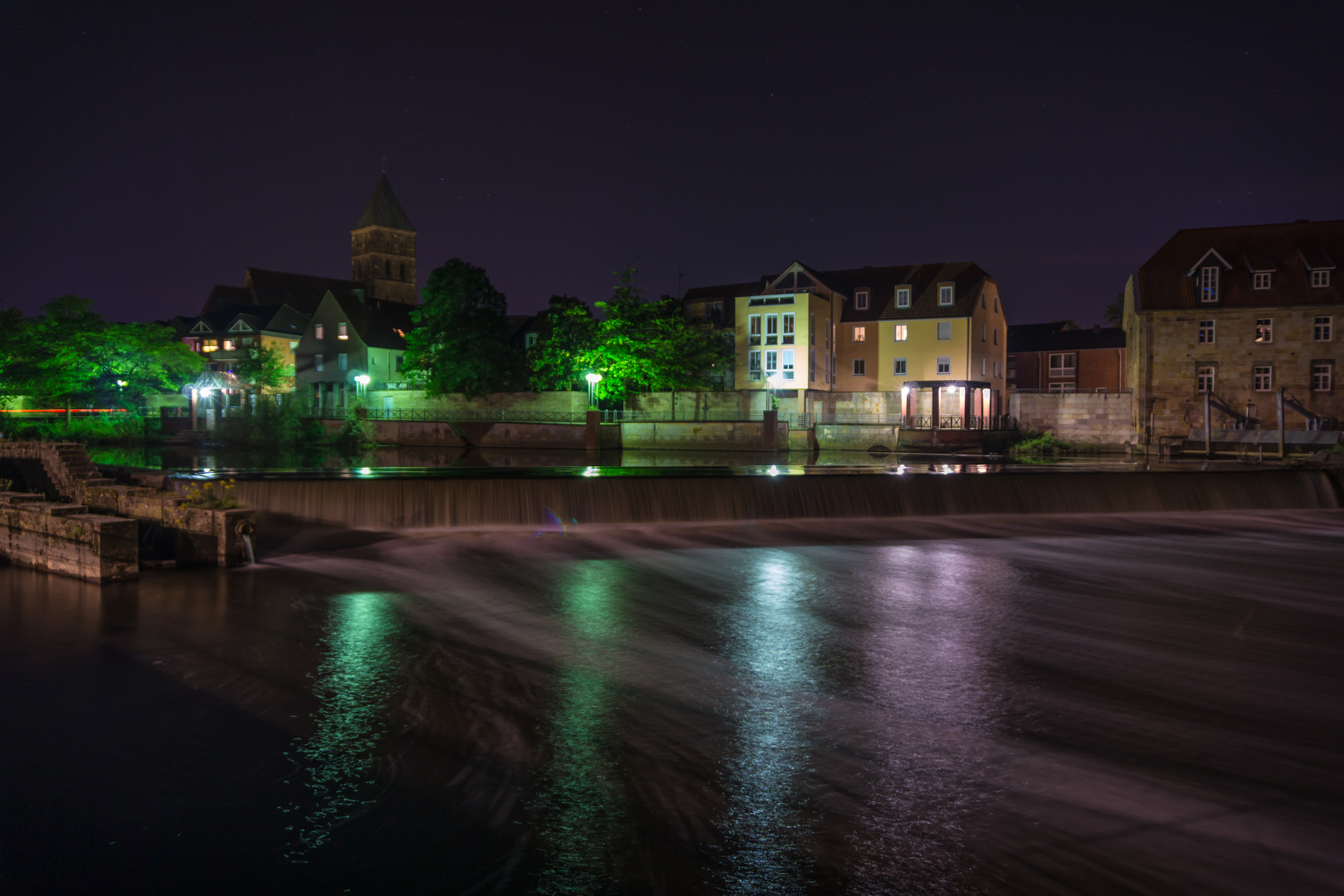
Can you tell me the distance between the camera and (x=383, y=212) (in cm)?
11125

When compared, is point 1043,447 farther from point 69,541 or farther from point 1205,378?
point 69,541

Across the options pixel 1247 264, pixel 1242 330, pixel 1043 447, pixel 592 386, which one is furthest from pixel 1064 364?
pixel 592 386

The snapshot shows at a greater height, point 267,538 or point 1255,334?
point 1255,334

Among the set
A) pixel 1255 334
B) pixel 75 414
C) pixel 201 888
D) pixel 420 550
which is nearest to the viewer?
pixel 201 888

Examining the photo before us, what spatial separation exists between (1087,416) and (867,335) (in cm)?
1550

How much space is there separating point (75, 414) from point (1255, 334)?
73181mm

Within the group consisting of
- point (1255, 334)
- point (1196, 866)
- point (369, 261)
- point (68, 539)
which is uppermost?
point (369, 261)

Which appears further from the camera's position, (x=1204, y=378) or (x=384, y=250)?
(x=384, y=250)

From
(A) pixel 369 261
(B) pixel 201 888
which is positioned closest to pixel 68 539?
(B) pixel 201 888

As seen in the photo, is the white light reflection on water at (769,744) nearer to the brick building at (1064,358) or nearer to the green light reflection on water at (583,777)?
the green light reflection on water at (583,777)

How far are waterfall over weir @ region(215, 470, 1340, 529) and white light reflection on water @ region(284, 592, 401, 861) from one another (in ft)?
26.1

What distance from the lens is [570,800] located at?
592 cm

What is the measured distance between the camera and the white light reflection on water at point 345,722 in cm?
578

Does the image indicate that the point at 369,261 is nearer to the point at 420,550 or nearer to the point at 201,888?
the point at 420,550
